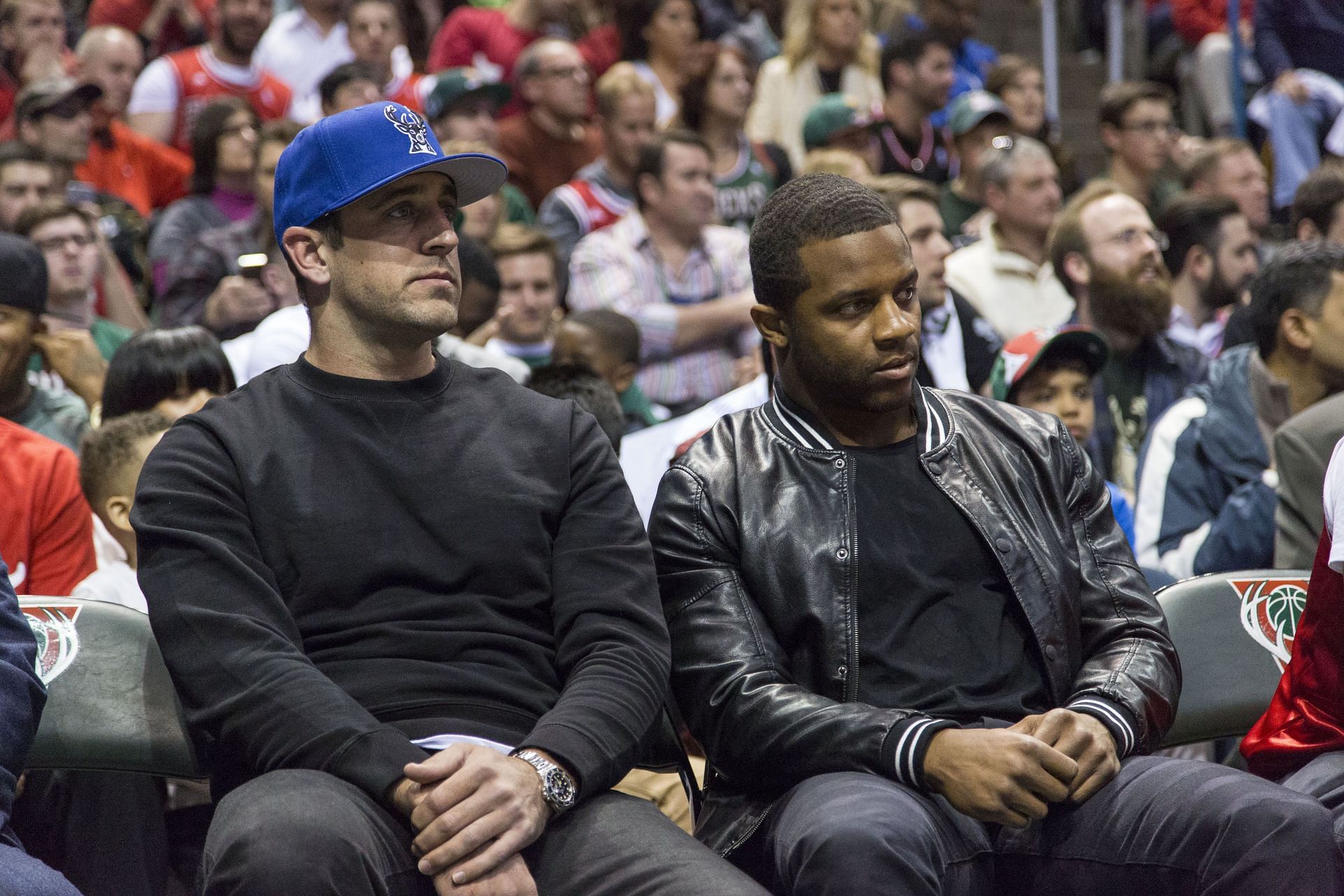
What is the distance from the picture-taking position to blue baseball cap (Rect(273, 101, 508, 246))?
2.98 m

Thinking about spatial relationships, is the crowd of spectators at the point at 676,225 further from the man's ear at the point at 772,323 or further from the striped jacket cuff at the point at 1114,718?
the striped jacket cuff at the point at 1114,718

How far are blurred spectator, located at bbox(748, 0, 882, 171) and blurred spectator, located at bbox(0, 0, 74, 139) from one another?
3903 mm

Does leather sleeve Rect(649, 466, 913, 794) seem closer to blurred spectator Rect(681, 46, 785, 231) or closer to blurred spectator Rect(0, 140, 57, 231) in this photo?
blurred spectator Rect(0, 140, 57, 231)

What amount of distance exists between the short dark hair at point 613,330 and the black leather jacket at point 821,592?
2.66 meters

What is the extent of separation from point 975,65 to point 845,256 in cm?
809

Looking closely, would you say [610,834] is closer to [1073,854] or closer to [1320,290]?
[1073,854]

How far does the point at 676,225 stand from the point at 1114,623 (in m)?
4.31

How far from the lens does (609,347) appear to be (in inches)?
229

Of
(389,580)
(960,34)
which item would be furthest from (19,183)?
(960,34)

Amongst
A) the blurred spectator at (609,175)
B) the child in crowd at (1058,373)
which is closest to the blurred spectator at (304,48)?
the blurred spectator at (609,175)

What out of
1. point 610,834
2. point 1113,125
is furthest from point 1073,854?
point 1113,125

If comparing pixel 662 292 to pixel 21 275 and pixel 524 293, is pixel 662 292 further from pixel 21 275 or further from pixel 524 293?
pixel 21 275

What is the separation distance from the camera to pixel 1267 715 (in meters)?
3.10

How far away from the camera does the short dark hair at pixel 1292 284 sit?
4555 millimetres
